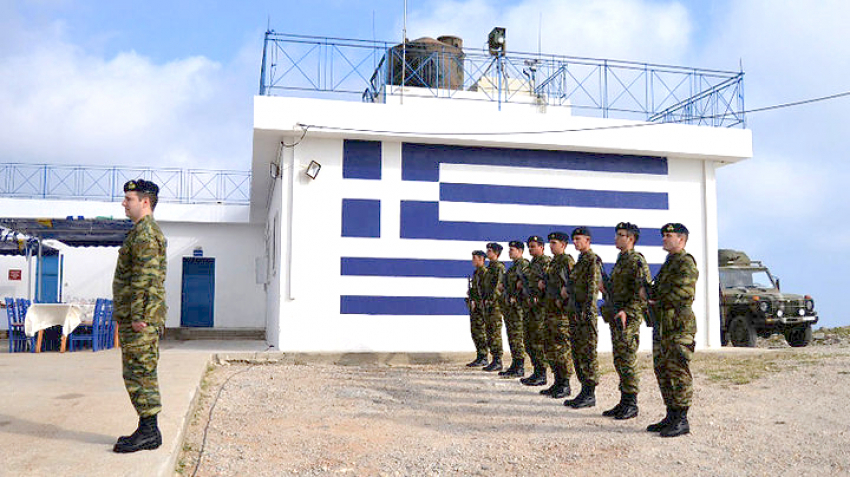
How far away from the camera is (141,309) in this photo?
13.0 ft

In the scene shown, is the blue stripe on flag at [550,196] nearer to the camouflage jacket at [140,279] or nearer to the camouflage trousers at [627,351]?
the camouflage trousers at [627,351]

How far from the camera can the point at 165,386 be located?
6348mm

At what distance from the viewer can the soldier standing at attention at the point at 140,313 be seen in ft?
12.9

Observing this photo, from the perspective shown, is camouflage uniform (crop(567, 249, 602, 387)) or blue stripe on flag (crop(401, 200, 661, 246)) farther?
blue stripe on flag (crop(401, 200, 661, 246))

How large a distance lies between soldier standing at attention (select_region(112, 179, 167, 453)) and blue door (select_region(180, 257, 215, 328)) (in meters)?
12.8

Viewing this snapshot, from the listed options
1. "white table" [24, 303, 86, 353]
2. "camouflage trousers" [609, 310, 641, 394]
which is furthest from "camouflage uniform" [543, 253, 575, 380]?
"white table" [24, 303, 86, 353]

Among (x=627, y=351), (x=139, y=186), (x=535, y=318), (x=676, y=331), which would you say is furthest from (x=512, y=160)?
(x=139, y=186)

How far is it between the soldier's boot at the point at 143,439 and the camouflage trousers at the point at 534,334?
14.4ft

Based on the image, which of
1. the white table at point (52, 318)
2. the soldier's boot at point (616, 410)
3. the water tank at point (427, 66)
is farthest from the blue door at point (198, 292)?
the soldier's boot at point (616, 410)

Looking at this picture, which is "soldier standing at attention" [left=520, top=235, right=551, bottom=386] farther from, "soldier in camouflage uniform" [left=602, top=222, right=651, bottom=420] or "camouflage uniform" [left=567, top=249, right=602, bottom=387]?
"soldier in camouflage uniform" [left=602, top=222, right=651, bottom=420]

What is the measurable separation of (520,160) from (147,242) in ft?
24.9

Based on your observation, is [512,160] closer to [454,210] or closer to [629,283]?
[454,210]

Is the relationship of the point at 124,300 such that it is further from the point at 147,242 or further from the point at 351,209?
the point at 351,209

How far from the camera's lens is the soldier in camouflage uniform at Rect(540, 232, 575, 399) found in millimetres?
6711
